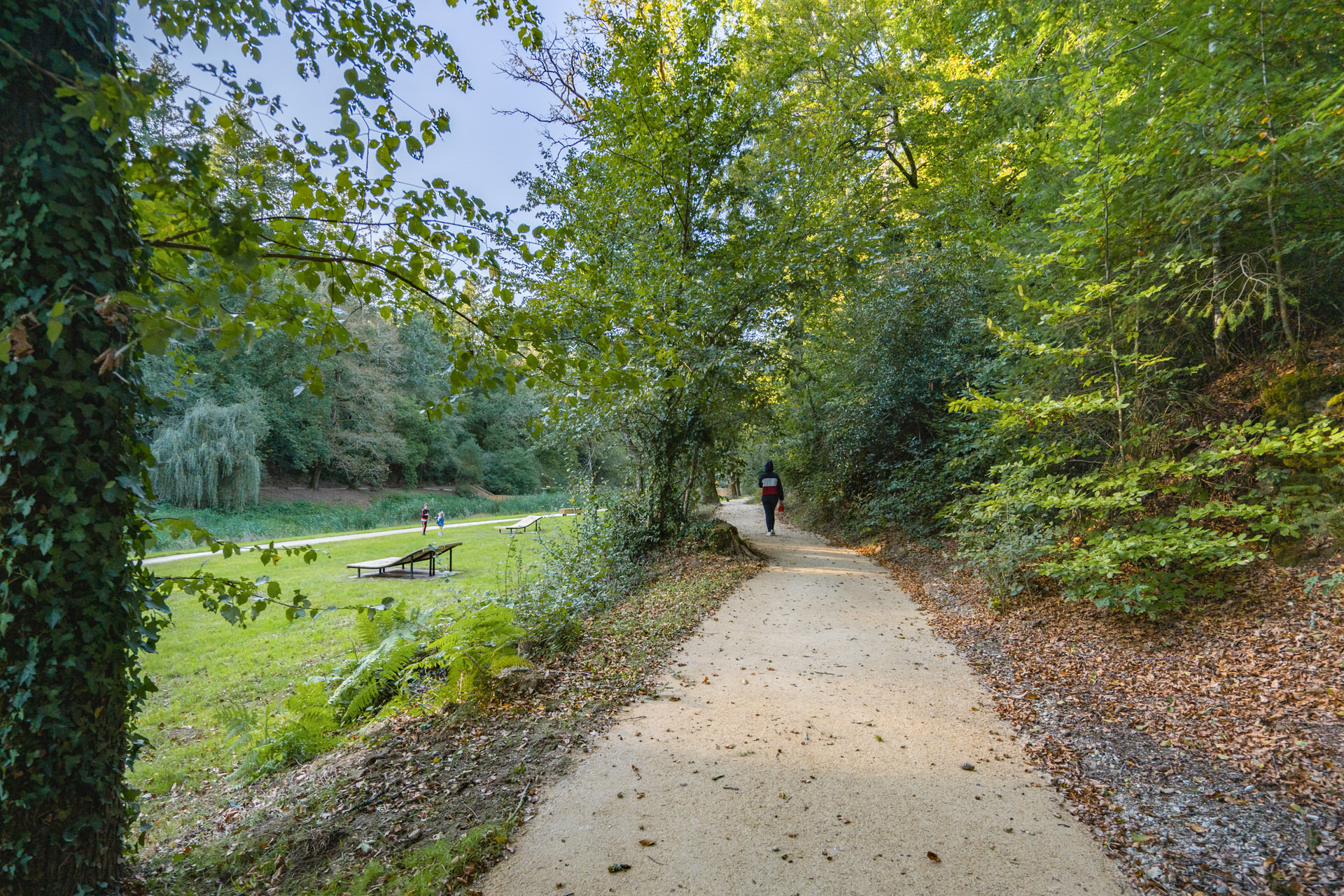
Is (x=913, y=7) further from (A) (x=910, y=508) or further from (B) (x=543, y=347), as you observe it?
(B) (x=543, y=347)

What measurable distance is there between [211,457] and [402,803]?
2286 centimetres

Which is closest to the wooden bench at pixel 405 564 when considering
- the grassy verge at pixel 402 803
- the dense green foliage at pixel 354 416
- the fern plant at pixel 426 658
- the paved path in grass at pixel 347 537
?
the paved path in grass at pixel 347 537

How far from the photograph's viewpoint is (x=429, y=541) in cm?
1739

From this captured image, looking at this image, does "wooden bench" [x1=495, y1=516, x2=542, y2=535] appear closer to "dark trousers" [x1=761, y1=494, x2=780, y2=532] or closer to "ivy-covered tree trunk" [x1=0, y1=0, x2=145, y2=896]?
"dark trousers" [x1=761, y1=494, x2=780, y2=532]

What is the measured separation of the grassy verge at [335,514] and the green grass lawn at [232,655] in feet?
10.3

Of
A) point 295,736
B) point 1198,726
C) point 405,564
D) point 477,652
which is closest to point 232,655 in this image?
point 405,564

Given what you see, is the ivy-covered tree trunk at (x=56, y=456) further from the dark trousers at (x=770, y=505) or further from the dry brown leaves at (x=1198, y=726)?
the dark trousers at (x=770, y=505)

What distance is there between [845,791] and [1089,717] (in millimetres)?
2108

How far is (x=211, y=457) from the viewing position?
67.8ft

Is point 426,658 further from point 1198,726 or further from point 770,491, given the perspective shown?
point 770,491

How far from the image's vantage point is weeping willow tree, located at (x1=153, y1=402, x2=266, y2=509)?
20.0m

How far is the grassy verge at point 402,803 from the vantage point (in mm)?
2732

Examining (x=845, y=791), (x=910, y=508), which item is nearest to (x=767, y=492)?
(x=910, y=508)

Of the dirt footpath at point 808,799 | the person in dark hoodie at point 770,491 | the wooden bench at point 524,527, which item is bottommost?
the dirt footpath at point 808,799
